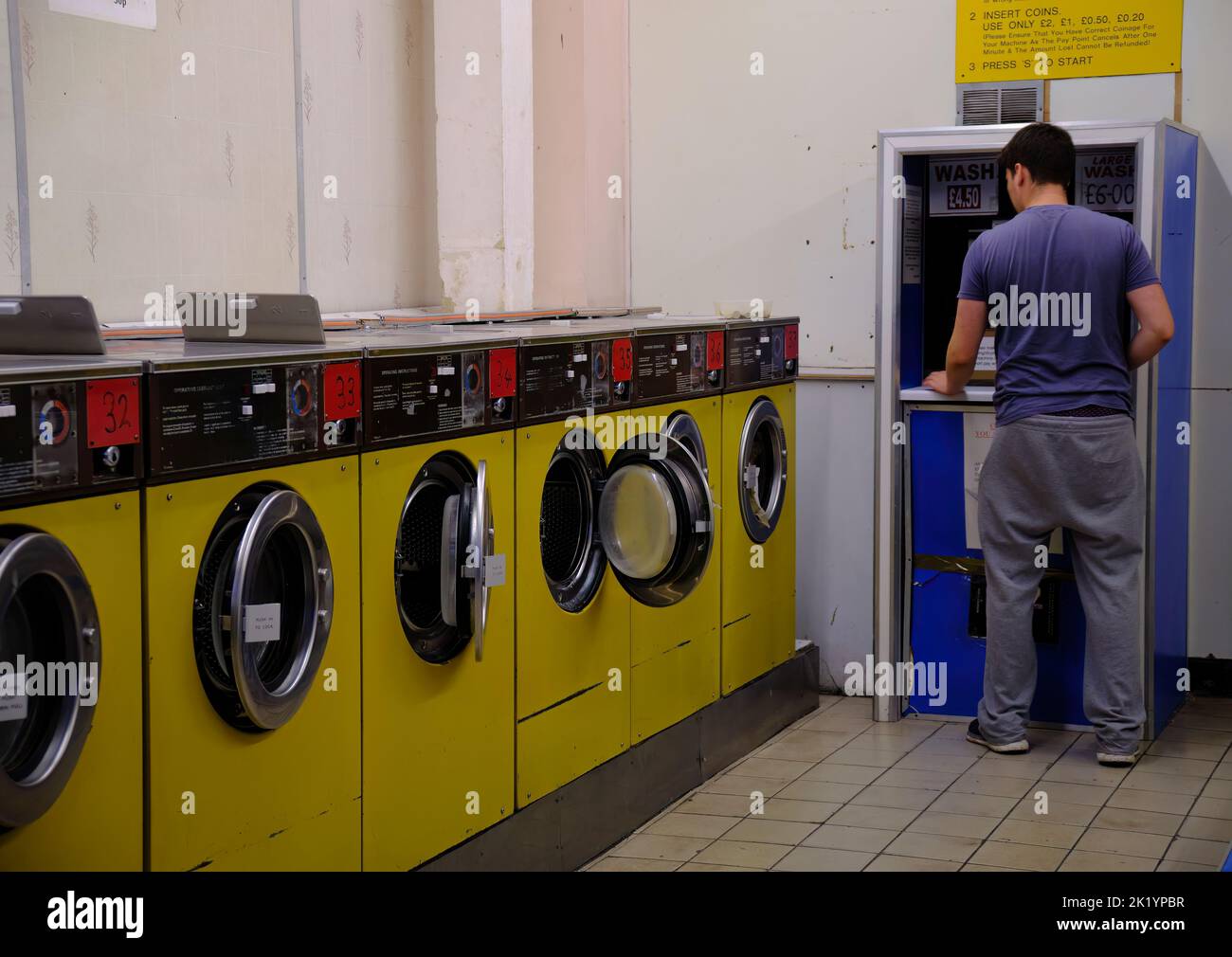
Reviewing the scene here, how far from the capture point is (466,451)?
324 cm

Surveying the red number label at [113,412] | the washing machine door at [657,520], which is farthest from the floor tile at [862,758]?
the red number label at [113,412]

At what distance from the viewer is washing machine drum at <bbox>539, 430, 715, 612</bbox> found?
3797mm

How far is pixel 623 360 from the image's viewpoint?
3.96 m

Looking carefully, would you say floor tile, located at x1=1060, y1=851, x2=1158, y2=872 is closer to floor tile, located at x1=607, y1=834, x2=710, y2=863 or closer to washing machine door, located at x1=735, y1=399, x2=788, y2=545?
floor tile, located at x1=607, y1=834, x2=710, y2=863

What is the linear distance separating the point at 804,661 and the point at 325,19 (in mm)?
2704

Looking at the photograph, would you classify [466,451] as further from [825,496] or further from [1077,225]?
[825,496]

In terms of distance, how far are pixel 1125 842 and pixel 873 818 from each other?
0.66m

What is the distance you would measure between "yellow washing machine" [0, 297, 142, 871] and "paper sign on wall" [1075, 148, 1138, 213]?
367cm

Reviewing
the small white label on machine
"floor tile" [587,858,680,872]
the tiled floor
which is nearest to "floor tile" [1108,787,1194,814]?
the tiled floor

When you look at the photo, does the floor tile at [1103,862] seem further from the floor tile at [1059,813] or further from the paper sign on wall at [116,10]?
the paper sign on wall at [116,10]

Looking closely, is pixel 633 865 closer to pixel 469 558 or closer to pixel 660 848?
pixel 660 848

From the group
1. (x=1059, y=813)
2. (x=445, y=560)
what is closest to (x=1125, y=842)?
(x=1059, y=813)

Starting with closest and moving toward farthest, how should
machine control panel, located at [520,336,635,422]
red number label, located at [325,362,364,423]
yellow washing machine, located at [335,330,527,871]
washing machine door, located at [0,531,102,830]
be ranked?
washing machine door, located at [0,531,102,830]
red number label, located at [325,362,364,423]
yellow washing machine, located at [335,330,527,871]
machine control panel, located at [520,336,635,422]
